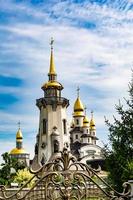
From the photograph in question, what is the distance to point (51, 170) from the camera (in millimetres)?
10406

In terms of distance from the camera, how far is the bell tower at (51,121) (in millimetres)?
59812

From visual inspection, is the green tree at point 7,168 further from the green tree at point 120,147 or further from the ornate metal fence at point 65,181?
the ornate metal fence at point 65,181

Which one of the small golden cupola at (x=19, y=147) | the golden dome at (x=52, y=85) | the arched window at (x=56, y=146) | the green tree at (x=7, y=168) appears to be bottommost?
the green tree at (x=7, y=168)

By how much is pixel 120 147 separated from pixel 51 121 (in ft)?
146

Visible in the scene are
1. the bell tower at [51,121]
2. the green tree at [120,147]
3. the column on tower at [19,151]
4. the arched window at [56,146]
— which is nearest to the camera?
the green tree at [120,147]

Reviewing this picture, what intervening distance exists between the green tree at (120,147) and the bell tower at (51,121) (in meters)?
42.1

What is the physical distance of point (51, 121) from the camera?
61.3m

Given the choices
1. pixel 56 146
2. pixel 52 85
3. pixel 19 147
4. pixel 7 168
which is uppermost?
pixel 52 85

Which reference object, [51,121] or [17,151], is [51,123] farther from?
[17,151]

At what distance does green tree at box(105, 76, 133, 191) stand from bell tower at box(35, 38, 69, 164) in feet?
138

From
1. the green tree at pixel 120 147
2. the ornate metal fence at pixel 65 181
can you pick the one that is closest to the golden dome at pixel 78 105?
the green tree at pixel 120 147

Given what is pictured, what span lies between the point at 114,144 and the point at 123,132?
0.52 metres

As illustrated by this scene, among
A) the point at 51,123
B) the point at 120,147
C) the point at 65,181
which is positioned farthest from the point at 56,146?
the point at 65,181

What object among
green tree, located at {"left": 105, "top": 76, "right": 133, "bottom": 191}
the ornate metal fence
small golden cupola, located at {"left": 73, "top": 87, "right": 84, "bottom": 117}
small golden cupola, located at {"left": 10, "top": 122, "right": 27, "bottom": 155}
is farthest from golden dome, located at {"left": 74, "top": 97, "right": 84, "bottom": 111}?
the ornate metal fence
